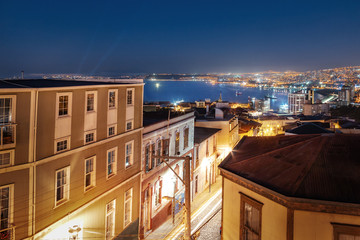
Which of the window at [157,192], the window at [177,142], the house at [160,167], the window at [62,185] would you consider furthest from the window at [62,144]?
the window at [177,142]

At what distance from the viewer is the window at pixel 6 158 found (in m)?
9.20

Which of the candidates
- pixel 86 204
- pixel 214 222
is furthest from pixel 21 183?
pixel 214 222

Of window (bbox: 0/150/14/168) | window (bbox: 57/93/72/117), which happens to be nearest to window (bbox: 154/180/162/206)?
window (bbox: 57/93/72/117)

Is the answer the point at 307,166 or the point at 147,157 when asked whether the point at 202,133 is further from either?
the point at 307,166

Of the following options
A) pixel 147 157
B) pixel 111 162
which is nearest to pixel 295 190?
pixel 111 162

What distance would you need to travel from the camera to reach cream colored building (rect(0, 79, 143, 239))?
9.49 m

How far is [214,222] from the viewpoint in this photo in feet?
66.5

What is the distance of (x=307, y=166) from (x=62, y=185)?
384 inches

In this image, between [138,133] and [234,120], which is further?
[234,120]

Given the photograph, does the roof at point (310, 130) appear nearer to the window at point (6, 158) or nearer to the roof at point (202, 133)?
the roof at point (202, 133)

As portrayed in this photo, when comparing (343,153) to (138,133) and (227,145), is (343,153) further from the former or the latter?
(227,145)

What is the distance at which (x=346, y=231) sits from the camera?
8367 mm

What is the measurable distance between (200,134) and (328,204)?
20.3m

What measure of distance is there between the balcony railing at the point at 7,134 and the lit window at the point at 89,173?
396 centimetres
